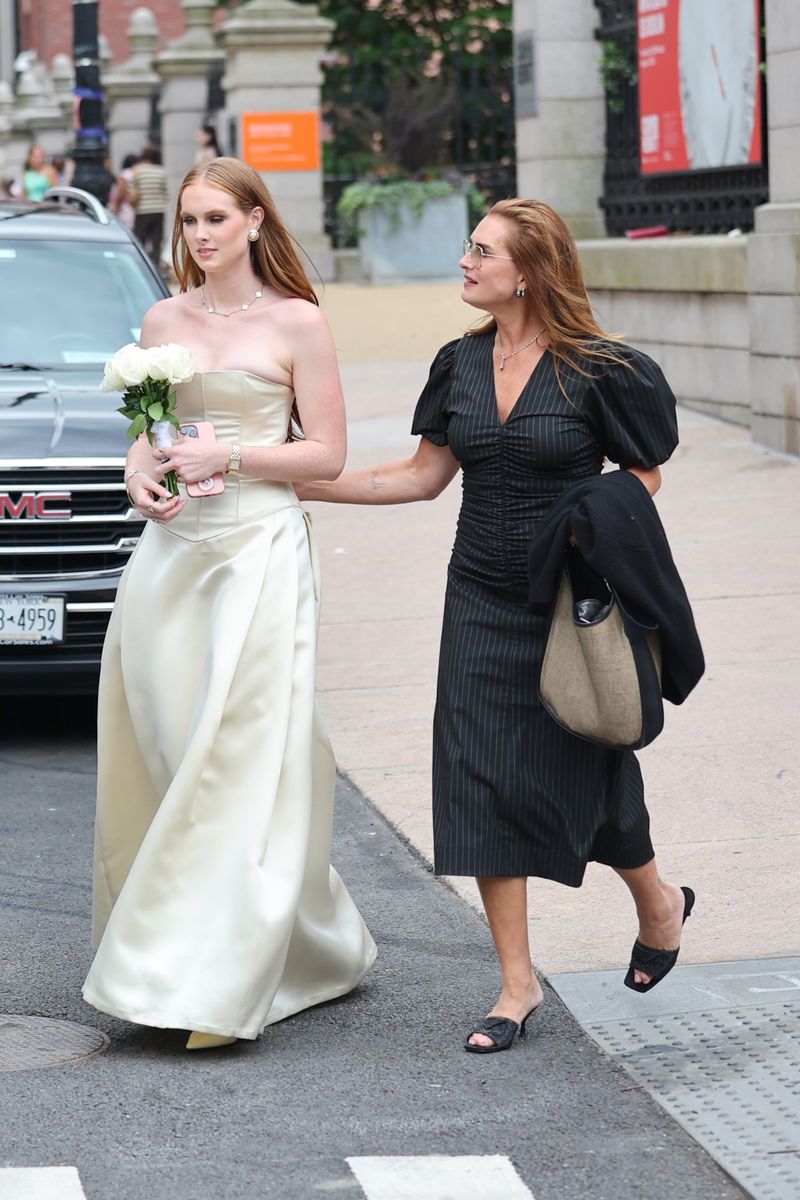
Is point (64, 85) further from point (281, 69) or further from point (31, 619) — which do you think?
point (31, 619)

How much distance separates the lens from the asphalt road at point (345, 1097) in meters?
4.04

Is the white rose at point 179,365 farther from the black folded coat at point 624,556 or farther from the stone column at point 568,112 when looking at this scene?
the stone column at point 568,112

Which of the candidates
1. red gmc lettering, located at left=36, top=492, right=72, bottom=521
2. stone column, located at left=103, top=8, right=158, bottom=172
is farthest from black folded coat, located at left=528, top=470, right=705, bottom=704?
stone column, located at left=103, top=8, right=158, bottom=172

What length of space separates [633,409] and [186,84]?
31.7 m

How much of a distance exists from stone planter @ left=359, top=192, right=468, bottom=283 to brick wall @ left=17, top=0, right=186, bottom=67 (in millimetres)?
32950

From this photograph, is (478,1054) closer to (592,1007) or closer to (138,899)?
(592,1007)

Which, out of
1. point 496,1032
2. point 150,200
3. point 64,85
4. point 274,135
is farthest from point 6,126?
point 496,1032

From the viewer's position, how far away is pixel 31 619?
7555 millimetres

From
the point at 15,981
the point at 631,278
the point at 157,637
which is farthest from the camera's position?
the point at 631,278

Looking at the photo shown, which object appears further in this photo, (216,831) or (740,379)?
(740,379)

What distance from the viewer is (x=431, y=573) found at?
36.6ft

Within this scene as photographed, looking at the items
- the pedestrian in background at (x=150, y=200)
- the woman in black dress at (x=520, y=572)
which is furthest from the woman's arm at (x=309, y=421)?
the pedestrian in background at (x=150, y=200)

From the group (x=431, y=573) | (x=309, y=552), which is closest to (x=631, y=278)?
(x=431, y=573)

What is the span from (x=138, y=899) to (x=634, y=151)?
14012 millimetres
